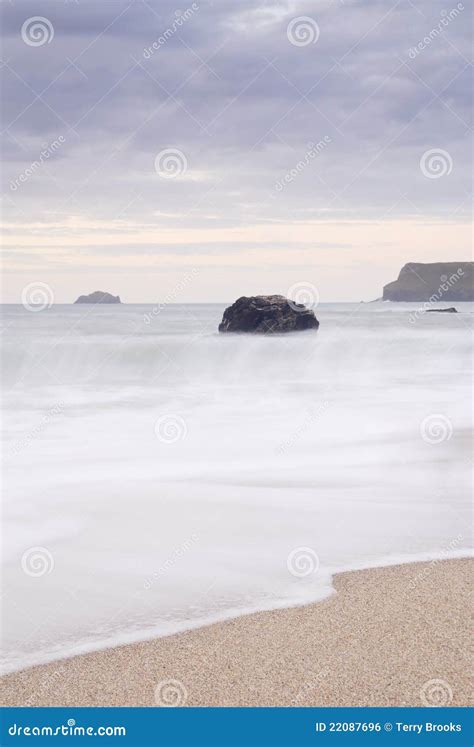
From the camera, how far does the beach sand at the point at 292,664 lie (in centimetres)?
441

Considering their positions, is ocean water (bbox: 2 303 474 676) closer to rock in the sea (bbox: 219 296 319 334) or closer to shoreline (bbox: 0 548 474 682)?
shoreline (bbox: 0 548 474 682)

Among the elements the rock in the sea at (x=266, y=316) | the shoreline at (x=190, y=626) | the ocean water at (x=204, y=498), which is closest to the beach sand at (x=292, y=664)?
→ the shoreline at (x=190, y=626)

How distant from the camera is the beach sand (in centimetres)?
441

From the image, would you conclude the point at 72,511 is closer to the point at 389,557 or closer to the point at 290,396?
the point at 389,557

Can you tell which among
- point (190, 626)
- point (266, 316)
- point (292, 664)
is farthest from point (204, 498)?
point (266, 316)

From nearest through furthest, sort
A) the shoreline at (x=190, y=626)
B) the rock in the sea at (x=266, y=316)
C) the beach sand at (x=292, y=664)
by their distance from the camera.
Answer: the beach sand at (x=292, y=664), the shoreline at (x=190, y=626), the rock in the sea at (x=266, y=316)

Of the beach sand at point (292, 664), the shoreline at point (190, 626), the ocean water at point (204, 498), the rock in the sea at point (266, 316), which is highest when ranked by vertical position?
the rock in the sea at point (266, 316)

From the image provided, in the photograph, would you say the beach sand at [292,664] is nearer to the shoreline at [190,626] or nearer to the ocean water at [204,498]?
the shoreline at [190,626]

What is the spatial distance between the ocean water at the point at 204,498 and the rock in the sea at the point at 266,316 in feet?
57.2

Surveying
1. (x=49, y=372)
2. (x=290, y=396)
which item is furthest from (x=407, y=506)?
(x=49, y=372)

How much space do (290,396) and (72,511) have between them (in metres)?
11.2

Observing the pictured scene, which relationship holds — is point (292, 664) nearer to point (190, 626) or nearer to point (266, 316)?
point (190, 626)

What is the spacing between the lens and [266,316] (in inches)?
1510

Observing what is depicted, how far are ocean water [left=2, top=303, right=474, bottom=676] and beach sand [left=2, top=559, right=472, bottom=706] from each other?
288 mm
